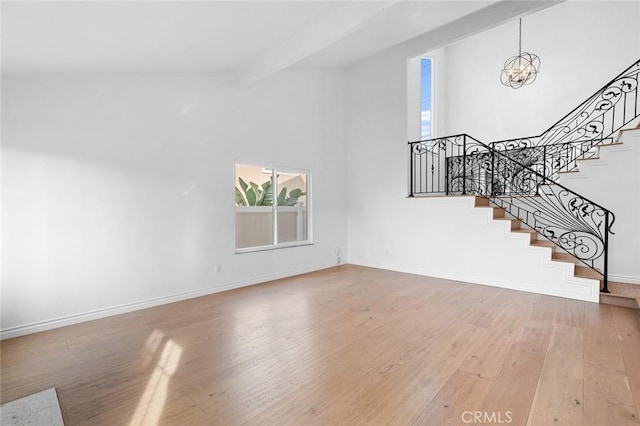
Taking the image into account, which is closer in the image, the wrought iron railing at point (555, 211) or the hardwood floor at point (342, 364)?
the hardwood floor at point (342, 364)

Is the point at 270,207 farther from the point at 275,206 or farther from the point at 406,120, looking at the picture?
the point at 406,120

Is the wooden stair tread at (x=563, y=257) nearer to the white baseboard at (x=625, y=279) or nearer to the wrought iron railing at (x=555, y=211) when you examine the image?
the wrought iron railing at (x=555, y=211)

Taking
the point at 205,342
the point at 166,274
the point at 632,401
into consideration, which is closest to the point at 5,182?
the point at 166,274

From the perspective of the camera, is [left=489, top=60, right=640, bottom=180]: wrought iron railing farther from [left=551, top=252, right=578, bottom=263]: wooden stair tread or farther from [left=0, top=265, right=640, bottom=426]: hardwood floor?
[left=0, top=265, right=640, bottom=426]: hardwood floor

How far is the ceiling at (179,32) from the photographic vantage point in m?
2.13

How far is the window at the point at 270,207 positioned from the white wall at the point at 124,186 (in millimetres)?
219

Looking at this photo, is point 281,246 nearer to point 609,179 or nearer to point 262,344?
point 262,344

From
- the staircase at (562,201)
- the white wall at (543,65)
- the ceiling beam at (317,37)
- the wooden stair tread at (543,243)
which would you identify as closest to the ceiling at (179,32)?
the ceiling beam at (317,37)

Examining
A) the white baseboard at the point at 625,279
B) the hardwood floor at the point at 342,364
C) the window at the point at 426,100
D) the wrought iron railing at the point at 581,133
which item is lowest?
the hardwood floor at the point at 342,364

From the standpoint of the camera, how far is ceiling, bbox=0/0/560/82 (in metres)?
2.13

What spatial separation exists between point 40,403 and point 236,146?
3.71 metres

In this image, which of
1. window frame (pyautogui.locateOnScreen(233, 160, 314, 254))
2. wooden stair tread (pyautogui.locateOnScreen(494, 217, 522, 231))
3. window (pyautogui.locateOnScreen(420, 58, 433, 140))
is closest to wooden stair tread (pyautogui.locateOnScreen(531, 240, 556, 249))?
wooden stair tread (pyautogui.locateOnScreen(494, 217, 522, 231))

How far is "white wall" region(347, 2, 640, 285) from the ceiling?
82.2 inches
